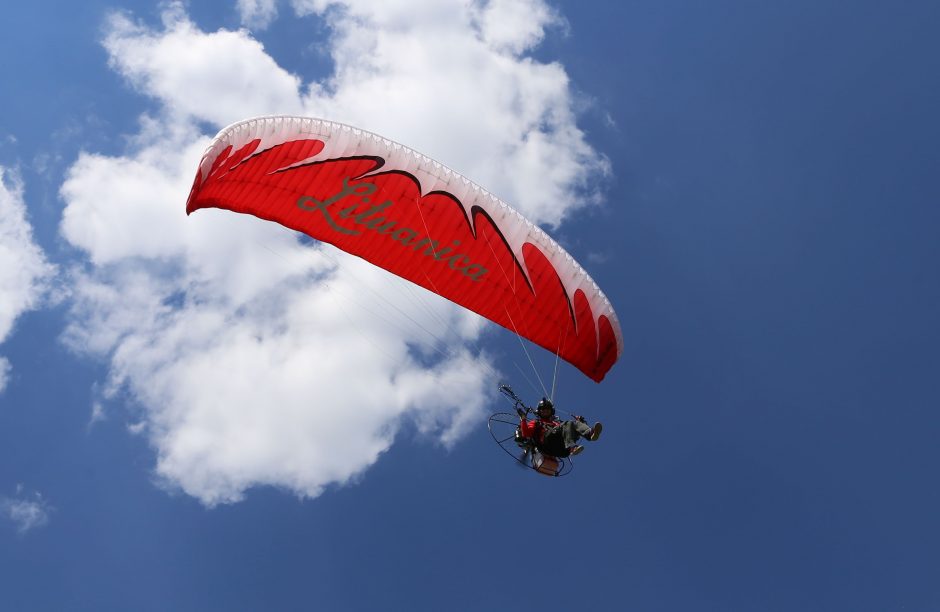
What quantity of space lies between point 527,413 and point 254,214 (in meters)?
6.30

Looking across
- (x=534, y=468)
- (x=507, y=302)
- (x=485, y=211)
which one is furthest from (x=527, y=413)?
(x=485, y=211)

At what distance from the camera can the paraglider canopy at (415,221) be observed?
17.6m

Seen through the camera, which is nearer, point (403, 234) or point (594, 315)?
point (403, 234)

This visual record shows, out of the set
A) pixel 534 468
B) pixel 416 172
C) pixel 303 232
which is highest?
pixel 416 172

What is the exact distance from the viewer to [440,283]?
20266mm

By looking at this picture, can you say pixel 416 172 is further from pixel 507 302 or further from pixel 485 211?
pixel 507 302

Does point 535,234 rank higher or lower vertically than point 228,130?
higher

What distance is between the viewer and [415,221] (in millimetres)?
19203

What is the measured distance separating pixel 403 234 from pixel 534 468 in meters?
5.10

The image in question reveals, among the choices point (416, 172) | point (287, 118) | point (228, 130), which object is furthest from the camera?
point (416, 172)

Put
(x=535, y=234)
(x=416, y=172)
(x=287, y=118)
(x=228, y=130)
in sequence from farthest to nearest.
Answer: (x=535, y=234) → (x=416, y=172) → (x=287, y=118) → (x=228, y=130)

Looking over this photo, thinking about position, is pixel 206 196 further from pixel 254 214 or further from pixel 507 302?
pixel 507 302

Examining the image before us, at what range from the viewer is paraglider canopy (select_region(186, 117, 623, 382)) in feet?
57.9

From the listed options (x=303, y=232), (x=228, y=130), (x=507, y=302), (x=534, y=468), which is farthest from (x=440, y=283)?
(x=228, y=130)
